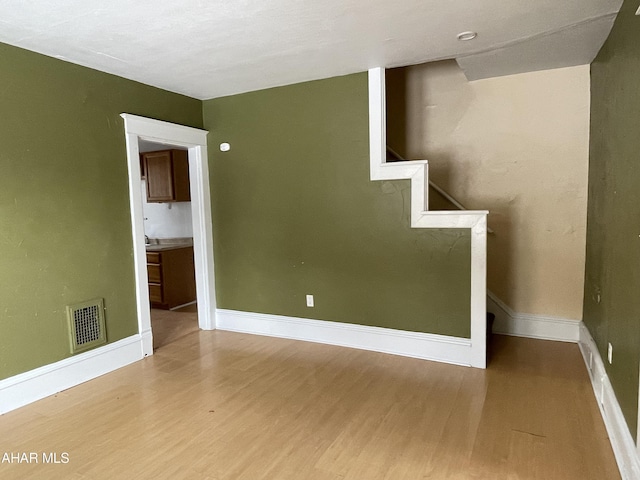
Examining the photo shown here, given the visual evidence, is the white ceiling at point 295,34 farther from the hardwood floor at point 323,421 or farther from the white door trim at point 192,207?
the hardwood floor at point 323,421

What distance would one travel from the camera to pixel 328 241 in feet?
11.7

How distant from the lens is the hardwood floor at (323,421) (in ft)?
6.38

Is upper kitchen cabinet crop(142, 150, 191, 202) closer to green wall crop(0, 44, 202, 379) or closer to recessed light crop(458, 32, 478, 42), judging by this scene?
green wall crop(0, 44, 202, 379)

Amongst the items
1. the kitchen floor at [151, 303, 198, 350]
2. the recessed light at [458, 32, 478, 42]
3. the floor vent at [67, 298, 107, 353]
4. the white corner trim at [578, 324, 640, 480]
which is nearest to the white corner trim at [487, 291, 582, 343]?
the white corner trim at [578, 324, 640, 480]

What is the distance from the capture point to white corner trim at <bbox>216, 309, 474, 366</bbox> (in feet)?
10.4

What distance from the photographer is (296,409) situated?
2496 mm

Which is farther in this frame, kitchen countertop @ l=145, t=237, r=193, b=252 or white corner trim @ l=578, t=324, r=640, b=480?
kitchen countertop @ l=145, t=237, r=193, b=252

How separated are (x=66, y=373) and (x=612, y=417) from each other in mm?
3464

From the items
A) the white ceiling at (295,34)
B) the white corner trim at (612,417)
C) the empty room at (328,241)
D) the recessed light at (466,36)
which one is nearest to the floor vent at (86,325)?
the empty room at (328,241)

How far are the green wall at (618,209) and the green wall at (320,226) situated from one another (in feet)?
2.91

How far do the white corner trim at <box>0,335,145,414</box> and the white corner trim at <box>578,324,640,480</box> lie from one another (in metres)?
3.32

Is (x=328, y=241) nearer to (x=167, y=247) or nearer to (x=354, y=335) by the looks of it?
(x=354, y=335)

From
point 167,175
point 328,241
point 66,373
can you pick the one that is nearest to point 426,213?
point 328,241

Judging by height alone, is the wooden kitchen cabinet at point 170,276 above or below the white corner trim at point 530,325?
above
